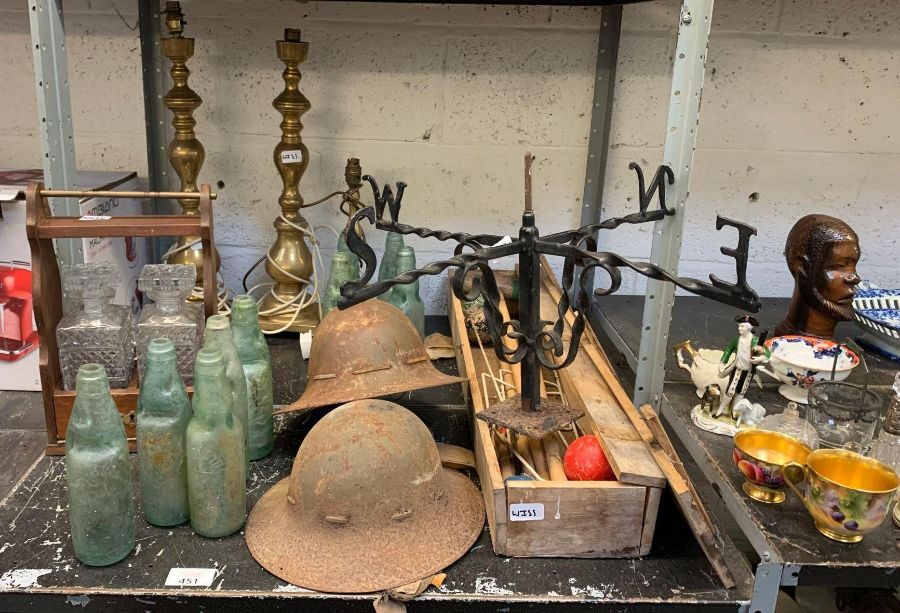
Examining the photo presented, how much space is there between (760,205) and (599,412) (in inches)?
40.3

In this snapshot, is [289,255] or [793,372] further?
[289,255]

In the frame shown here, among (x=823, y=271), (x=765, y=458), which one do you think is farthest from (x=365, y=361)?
(x=823, y=271)

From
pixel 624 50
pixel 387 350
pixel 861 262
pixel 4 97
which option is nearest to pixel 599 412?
pixel 387 350

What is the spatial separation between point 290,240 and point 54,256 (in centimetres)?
62

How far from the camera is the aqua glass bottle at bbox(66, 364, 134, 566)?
2.86 feet

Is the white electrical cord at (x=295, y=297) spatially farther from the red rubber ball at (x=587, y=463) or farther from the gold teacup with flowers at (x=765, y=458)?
the gold teacup with flowers at (x=765, y=458)

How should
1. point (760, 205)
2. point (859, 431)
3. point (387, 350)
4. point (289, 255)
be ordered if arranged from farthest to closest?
point (760, 205) < point (289, 255) < point (387, 350) < point (859, 431)

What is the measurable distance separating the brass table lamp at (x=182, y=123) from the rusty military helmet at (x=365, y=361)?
511mm

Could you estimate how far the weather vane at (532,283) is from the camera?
35.9 inches

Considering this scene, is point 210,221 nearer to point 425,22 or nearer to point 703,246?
point 425,22

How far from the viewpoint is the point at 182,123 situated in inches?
61.9

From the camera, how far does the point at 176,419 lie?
951 mm

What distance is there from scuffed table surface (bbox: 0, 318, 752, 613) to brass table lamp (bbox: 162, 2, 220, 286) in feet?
2.36

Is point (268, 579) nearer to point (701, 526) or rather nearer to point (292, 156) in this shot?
point (701, 526)
